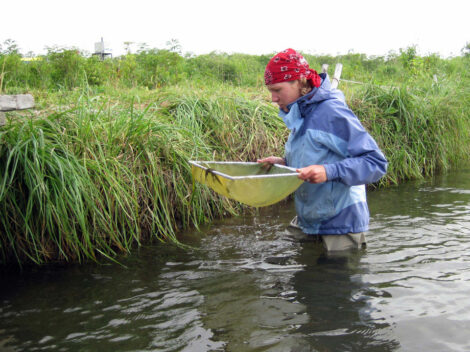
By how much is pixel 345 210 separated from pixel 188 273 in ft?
4.57

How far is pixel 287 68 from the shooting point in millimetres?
2770

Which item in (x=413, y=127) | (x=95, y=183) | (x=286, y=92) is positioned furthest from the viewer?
(x=413, y=127)

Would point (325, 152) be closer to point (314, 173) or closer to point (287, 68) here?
point (314, 173)

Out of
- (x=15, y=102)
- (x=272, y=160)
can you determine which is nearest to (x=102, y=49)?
(x=15, y=102)

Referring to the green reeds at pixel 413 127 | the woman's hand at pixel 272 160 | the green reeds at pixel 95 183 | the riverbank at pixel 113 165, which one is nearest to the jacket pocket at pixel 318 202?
the woman's hand at pixel 272 160

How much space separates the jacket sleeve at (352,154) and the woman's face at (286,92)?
0.94 ft

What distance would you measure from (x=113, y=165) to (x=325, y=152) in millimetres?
2018

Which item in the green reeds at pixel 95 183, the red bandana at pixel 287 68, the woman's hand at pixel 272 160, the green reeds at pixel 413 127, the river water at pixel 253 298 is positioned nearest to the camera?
the river water at pixel 253 298

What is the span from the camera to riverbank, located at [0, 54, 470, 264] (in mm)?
3508

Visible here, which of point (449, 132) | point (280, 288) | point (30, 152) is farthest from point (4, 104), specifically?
point (449, 132)

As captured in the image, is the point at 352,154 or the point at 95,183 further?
the point at 95,183

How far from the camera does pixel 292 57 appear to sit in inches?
109

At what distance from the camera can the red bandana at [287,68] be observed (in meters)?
2.76

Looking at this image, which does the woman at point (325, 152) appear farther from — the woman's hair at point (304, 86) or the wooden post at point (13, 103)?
the wooden post at point (13, 103)
